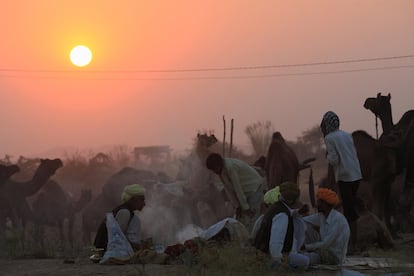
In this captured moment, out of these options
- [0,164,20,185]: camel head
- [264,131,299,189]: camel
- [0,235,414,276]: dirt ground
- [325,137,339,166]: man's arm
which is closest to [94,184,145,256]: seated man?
[0,235,414,276]: dirt ground

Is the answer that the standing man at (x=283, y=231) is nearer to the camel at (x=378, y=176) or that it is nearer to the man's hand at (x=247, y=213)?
the man's hand at (x=247, y=213)

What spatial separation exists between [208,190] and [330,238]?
8.33m

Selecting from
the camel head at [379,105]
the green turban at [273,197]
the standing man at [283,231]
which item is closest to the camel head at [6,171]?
the camel head at [379,105]

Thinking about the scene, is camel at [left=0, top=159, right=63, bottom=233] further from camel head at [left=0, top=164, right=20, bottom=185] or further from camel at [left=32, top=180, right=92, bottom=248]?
camel at [left=32, top=180, right=92, bottom=248]

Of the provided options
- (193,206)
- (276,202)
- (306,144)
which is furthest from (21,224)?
(306,144)

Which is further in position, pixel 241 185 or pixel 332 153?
pixel 241 185

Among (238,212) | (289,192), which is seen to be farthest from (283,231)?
(238,212)

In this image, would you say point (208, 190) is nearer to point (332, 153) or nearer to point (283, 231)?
point (332, 153)

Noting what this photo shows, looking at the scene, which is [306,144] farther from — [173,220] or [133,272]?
[133,272]

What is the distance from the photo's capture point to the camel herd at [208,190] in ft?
48.0

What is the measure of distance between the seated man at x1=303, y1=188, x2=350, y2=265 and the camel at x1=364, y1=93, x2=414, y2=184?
5.68 meters

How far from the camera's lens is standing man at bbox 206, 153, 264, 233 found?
40.1ft

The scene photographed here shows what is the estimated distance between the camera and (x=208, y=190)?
682 inches

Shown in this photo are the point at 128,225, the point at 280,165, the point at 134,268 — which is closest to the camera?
the point at 134,268
